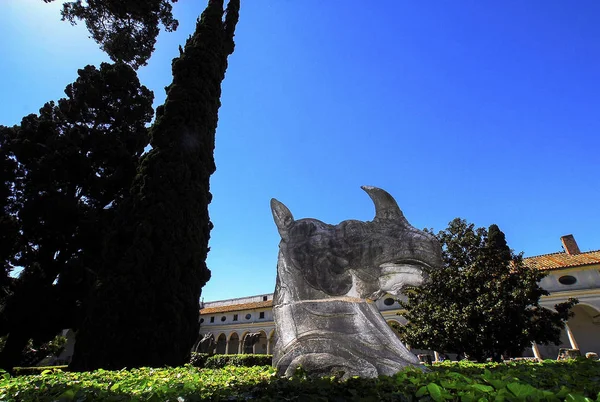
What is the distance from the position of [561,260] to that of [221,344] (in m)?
34.1

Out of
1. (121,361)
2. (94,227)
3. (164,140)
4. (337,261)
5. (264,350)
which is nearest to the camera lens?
(337,261)

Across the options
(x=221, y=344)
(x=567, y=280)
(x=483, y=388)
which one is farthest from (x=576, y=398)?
(x=221, y=344)

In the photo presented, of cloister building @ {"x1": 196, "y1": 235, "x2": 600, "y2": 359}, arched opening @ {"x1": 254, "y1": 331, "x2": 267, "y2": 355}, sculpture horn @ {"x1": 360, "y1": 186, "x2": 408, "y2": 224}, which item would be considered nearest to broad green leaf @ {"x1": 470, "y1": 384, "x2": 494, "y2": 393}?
sculpture horn @ {"x1": 360, "y1": 186, "x2": 408, "y2": 224}

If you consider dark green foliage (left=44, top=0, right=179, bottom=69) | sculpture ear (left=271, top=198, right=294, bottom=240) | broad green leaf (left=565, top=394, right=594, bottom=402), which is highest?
dark green foliage (left=44, top=0, right=179, bottom=69)

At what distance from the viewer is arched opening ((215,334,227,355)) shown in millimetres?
37781

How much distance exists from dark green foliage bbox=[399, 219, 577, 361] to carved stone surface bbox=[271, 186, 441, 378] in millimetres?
6190

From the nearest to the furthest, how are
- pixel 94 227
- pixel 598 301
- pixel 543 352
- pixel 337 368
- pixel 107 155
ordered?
pixel 337 368
pixel 94 227
pixel 107 155
pixel 598 301
pixel 543 352

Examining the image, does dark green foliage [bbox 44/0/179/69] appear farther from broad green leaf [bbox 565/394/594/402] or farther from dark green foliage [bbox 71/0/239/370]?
broad green leaf [bbox 565/394/594/402]

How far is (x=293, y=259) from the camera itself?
185 inches

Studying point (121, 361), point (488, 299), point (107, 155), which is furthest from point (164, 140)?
point (488, 299)

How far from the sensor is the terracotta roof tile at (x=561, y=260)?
21014 millimetres

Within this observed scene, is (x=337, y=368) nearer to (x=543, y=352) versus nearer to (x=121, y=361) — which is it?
(x=121, y=361)

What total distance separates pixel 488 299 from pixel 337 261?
914 cm

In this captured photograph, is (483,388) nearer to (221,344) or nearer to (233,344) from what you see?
(233,344)
